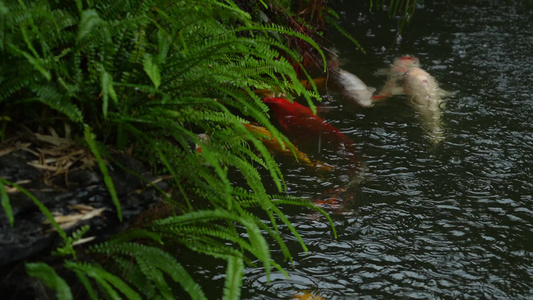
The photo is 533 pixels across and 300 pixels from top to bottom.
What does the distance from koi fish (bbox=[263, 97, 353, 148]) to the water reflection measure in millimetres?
158

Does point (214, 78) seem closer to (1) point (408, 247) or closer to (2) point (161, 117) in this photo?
(2) point (161, 117)

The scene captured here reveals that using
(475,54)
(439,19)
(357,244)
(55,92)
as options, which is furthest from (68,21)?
(439,19)

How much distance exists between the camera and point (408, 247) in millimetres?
2883

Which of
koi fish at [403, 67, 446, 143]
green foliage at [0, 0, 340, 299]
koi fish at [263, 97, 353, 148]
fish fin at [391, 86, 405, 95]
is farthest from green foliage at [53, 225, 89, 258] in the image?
fish fin at [391, 86, 405, 95]

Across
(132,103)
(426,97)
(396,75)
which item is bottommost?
(426,97)

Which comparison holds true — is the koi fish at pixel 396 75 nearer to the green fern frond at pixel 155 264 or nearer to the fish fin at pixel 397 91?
the fish fin at pixel 397 91

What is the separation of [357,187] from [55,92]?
2149mm

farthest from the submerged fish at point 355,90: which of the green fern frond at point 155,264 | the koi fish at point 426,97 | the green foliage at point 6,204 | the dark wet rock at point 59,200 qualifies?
the green foliage at point 6,204

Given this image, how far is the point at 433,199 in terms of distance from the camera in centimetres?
338

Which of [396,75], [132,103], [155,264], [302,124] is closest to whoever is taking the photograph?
[155,264]

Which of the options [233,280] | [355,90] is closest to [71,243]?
[233,280]

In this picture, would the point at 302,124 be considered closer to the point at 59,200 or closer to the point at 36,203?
the point at 59,200

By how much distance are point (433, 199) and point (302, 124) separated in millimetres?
1323

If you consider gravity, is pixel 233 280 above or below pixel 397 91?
above
